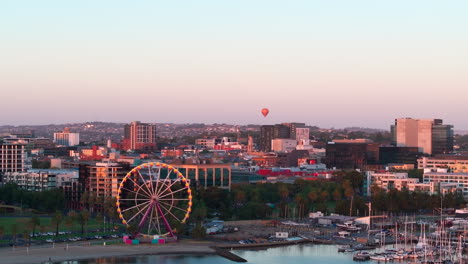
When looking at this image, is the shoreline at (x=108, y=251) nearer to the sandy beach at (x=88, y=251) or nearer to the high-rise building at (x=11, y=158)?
the sandy beach at (x=88, y=251)

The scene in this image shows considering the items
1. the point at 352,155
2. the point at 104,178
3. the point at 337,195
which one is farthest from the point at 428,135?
the point at 104,178

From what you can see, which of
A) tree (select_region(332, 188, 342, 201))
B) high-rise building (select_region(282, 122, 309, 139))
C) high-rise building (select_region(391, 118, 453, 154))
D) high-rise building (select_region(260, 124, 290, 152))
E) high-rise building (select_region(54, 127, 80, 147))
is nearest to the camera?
tree (select_region(332, 188, 342, 201))

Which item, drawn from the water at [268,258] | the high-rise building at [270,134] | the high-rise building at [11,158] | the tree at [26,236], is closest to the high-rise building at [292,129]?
the high-rise building at [270,134]

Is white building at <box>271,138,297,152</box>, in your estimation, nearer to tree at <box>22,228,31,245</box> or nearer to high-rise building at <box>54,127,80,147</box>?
high-rise building at <box>54,127,80,147</box>

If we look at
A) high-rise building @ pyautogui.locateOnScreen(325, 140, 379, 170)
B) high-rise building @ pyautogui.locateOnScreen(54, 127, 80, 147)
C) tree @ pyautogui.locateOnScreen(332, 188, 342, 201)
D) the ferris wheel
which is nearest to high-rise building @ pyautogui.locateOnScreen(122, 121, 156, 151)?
high-rise building @ pyautogui.locateOnScreen(54, 127, 80, 147)

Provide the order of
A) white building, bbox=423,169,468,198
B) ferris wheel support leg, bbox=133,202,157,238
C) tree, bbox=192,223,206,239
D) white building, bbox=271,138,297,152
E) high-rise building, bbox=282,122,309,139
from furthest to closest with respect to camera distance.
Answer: high-rise building, bbox=282,122,309,139
white building, bbox=271,138,297,152
white building, bbox=423,169,468,198
tree, bbox=192,223,206,239
ferris wheel support leg, bbox=133,202,157,238

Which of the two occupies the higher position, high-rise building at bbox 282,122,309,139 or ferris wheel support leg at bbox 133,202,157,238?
high-rise building at bbox 282,122,309,139
